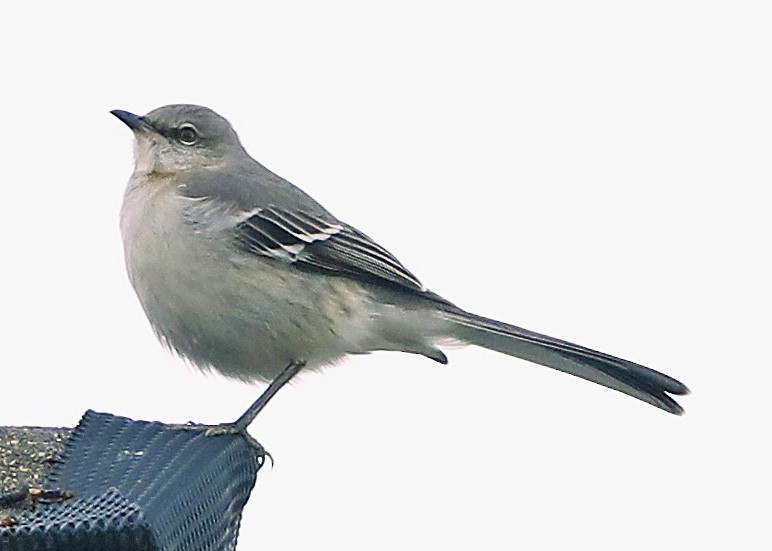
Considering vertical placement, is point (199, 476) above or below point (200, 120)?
below

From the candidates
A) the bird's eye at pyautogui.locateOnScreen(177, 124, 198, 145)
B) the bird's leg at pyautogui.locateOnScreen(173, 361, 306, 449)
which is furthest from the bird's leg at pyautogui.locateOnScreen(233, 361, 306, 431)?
the bird's eye at pyautogui.locateOnScreen(177, 124, 198, 145)

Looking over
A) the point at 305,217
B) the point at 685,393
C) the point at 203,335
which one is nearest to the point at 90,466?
the point at 203,335

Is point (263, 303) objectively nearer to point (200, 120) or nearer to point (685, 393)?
point (200, 120)

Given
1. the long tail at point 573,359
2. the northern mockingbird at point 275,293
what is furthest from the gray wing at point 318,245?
the long tail at point 573,359

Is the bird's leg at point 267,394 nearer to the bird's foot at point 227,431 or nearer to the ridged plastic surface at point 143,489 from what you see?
the bird's foot at point 227,431

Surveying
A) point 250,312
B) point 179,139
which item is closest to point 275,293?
point 250,312

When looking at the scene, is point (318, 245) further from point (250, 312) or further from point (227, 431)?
point (227, 431)

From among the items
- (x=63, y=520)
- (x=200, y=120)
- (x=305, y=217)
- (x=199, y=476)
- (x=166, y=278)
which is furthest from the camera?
(x=200, y=120)
